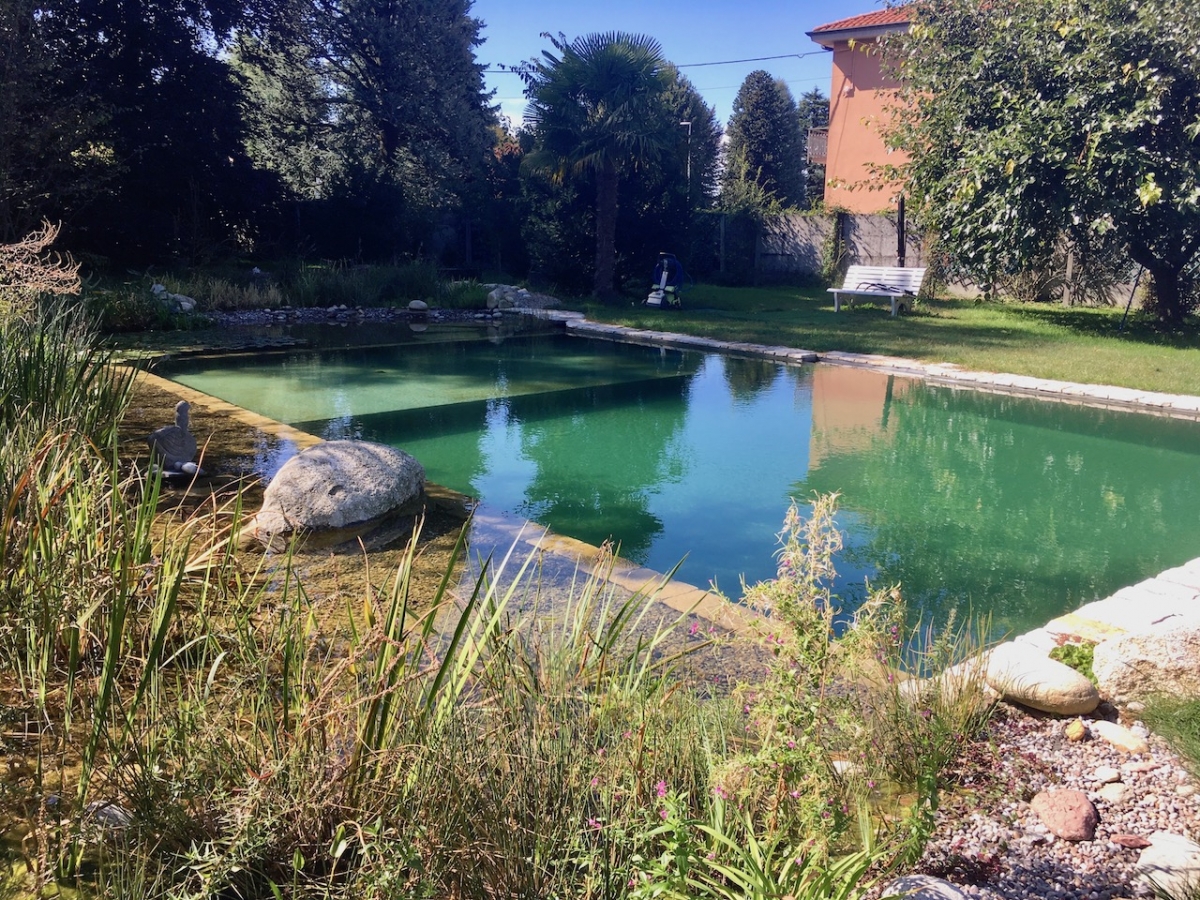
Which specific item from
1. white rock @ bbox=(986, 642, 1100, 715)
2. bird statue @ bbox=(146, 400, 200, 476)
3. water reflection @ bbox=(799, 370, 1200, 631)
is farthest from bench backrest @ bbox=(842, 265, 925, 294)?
white rock @ bbox=(986, 642, 1100, 715)

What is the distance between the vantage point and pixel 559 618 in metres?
3.22

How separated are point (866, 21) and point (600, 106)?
8.36 metres

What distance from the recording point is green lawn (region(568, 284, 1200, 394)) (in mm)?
8594

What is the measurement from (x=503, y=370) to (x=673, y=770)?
797cm

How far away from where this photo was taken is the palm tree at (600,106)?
12.8 meters

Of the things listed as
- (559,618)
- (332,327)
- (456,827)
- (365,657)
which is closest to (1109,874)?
(456,827)

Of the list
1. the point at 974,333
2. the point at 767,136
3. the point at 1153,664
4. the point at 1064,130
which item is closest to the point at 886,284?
the point at 974,333

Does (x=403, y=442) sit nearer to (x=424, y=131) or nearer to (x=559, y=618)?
(x=559, y=618)

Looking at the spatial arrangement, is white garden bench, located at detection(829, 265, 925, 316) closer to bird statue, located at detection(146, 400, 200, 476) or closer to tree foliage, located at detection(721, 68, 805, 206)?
bird statue, located at detection(146, 400, 200, 476)

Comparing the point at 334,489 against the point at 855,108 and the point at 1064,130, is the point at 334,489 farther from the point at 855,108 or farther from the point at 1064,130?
the point at 855,108

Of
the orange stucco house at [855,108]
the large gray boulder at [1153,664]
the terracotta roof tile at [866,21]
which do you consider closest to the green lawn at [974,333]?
the orange stucco house at [855,108]

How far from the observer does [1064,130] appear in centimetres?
955

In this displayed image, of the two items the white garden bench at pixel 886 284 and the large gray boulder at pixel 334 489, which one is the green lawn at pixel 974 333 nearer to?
the white garden bench at pixel 886 284

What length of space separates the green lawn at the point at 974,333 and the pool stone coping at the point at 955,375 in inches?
10.0
